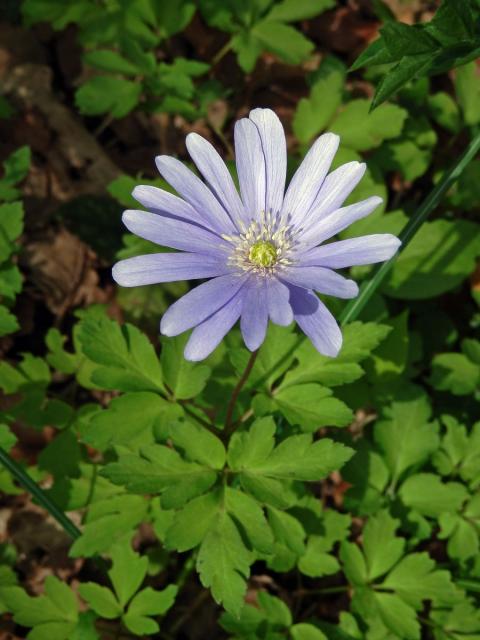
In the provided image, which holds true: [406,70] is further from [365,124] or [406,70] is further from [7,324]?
[7,324]

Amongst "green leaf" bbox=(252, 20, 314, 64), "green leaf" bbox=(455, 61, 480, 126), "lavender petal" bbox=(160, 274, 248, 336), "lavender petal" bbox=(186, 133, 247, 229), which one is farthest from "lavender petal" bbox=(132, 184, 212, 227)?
"green leaf" bbox=(455, 61, 480, 126)

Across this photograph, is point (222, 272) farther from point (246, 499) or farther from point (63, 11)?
point (63, 11)

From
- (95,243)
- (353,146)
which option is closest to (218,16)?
(353,146)

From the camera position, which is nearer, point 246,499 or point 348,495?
point 246,499

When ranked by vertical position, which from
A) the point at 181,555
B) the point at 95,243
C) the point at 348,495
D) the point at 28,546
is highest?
the point at 95,243

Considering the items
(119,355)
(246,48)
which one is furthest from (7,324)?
(246,48)

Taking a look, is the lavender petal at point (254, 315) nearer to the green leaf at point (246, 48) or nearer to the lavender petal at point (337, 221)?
the lavender petal at point (337, 221)
